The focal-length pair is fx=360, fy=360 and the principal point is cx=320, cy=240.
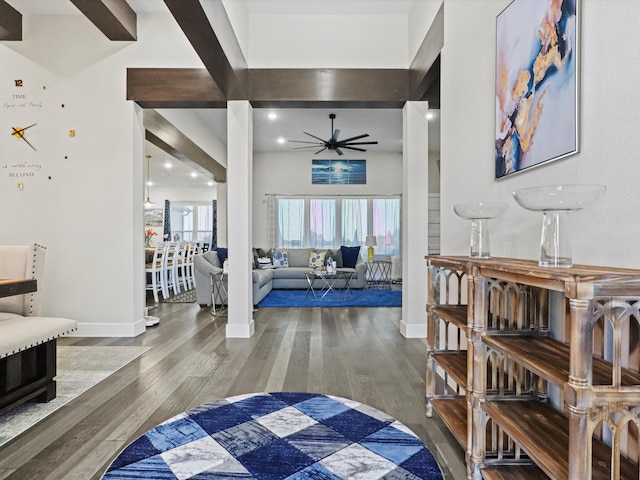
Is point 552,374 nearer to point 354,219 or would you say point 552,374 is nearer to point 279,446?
point 279,446

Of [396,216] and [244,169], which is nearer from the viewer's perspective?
[244,169]

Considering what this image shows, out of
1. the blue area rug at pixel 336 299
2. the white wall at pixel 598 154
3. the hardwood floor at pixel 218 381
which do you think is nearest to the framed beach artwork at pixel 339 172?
the blue area rug at pixel 336 299

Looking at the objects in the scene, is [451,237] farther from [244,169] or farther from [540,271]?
[244,169]

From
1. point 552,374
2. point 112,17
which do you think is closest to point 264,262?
point 112,17

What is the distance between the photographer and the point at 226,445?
5.84ft

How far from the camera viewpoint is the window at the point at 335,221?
893 centimetres

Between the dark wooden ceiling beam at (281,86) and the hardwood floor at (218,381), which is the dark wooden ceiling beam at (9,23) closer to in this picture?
the dark wooden ceiling beam at (281,86)

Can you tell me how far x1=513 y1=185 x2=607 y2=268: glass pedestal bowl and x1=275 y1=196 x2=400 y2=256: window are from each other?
7723mm

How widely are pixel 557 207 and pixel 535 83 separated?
75 centimetres

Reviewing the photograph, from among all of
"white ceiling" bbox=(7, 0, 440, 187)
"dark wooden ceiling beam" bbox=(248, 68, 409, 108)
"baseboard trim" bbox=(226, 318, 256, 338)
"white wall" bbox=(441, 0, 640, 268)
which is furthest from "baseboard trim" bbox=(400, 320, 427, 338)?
"white ceiling" bbox=(7, 0, 440, 187)

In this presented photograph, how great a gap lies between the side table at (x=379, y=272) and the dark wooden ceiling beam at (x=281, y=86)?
4.88m

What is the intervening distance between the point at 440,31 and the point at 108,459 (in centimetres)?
360

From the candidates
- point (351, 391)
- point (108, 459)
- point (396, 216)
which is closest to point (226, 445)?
point (108, 459)

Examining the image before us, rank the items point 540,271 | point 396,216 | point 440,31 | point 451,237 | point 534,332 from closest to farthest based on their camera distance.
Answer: point 540,271
point 534,332
point 451,237
point 440,31
point 396,216
